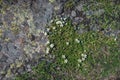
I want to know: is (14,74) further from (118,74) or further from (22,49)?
(118,74)

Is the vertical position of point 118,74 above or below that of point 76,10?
below

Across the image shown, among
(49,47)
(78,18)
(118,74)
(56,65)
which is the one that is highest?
(78,18)

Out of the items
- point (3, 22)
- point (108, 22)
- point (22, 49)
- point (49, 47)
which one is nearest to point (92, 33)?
point (108, 22)

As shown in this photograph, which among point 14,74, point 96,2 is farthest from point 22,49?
point 96,2

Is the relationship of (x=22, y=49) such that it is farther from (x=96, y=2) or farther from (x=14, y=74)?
(x=96, y=2)

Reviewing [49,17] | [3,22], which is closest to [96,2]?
[49,17]

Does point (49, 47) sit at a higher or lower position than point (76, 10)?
lower

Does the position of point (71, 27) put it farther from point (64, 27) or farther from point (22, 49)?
point (22, 49)
